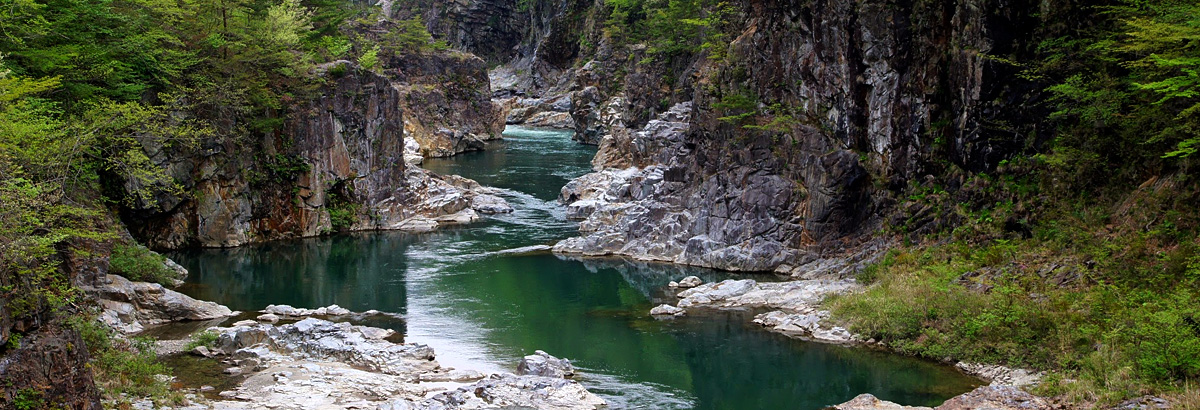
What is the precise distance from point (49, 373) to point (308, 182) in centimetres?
3090

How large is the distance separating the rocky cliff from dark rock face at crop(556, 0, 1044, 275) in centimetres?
1127

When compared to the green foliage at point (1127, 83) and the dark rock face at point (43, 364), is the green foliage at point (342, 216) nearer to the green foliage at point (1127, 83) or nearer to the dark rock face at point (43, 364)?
the dark rock face at point (43, 364)

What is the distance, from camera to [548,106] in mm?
99000

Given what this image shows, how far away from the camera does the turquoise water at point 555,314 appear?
2280cm

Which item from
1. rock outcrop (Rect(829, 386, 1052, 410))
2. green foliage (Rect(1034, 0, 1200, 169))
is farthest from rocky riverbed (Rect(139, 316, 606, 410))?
green foliage (Rect(1034, 0, 1200, 169))

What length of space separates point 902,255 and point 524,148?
51123 mm

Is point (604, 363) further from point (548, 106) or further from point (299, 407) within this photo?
point (548, 106)

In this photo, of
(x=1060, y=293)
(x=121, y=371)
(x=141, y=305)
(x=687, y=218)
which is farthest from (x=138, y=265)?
(x=1060, y=293)

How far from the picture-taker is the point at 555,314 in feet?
101

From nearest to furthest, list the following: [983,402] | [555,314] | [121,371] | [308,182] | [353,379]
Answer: [121,371] → [983,402] → [353,379] → [555,314] → [308,182]

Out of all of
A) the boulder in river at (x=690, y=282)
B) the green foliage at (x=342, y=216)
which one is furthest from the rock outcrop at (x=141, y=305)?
the green foliage at (x=342, y=216)

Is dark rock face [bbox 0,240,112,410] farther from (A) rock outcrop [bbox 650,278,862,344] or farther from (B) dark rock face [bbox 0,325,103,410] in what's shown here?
(A) rock outcrop [bbox 650,278,862,344]

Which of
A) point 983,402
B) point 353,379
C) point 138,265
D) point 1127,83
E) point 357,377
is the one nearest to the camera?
point 983,402

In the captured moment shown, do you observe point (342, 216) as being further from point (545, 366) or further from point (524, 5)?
point (524, 5)
